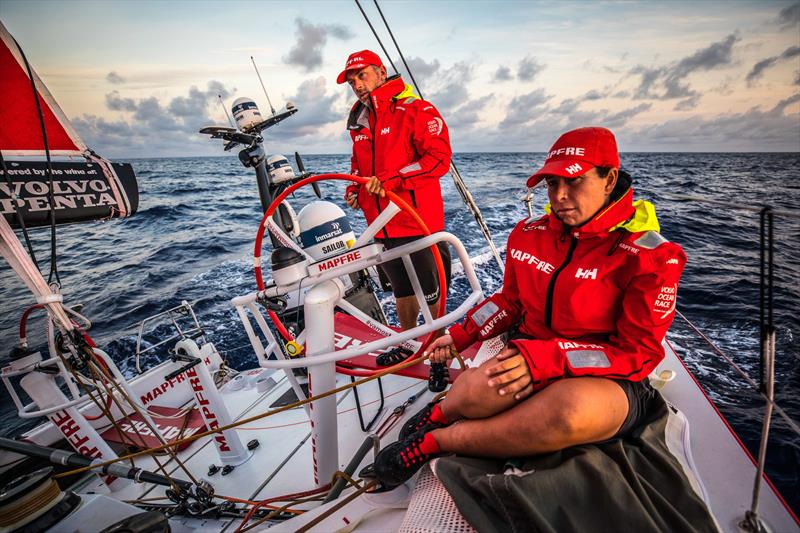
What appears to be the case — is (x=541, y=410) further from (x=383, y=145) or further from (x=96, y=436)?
(x=96, y=436)

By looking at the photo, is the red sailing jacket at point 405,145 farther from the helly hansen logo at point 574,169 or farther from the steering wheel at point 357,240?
the helly hansen logo at point 574,169

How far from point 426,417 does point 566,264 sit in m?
0.90

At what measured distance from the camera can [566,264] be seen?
1436 mm

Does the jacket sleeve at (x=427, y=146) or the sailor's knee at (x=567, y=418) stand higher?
the jacket sleeve at (x=427, y=146)

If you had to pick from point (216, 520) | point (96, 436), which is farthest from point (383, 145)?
point (96, 436)

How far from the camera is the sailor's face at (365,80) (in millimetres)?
2447

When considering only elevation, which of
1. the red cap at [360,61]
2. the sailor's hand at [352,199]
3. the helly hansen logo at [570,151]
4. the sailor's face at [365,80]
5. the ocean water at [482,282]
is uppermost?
the red cap at [360,61]

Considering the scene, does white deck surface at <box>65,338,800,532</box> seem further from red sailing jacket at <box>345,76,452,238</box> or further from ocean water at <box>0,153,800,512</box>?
red sailing jacket at <box>345,76,452,238</box>

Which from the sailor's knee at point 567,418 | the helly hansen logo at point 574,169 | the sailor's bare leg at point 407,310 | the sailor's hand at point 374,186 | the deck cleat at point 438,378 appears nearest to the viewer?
the sailor's knee at point 567,418

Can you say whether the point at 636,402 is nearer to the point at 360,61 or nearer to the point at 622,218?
the point at 622,218

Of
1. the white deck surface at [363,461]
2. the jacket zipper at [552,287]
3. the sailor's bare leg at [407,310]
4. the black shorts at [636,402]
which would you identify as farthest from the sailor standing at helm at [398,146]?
the black shorts at [636,402]

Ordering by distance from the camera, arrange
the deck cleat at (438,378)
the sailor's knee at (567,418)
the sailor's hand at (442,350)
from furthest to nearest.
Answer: the deck cleat at (438,378) < the sailor's hand at (442,350) < the sailor's knee at (567,418)

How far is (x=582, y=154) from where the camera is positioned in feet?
4.41

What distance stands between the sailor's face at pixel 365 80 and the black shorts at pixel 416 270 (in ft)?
3.33
